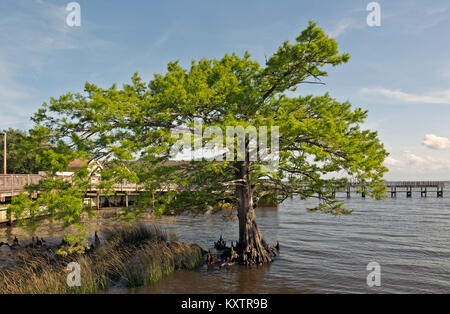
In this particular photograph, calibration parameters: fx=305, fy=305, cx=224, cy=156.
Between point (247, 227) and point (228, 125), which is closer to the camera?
point (228, 125)

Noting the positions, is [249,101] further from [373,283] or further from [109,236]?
[109,236]

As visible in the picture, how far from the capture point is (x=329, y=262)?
15953 millimetres

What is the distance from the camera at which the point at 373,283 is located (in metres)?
12.7

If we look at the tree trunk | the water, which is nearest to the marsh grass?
the water

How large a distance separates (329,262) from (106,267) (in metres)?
10.9

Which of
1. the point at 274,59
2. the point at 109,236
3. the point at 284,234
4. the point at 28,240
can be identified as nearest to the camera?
the point at 274,59

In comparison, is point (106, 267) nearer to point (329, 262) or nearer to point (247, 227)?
point (247, 227)

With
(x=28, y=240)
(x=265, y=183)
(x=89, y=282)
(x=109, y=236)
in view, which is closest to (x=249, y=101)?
(x=265, y=183)

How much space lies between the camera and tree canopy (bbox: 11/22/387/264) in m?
10.9

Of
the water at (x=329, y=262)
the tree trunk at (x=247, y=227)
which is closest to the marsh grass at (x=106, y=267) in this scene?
the water at (x=329, y=262)

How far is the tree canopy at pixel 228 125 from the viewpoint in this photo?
1094 centimetres

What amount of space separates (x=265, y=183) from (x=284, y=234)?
1066cm

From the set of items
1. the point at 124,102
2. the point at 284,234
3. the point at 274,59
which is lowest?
the point at 284,234

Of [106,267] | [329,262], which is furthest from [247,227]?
[106,267]
